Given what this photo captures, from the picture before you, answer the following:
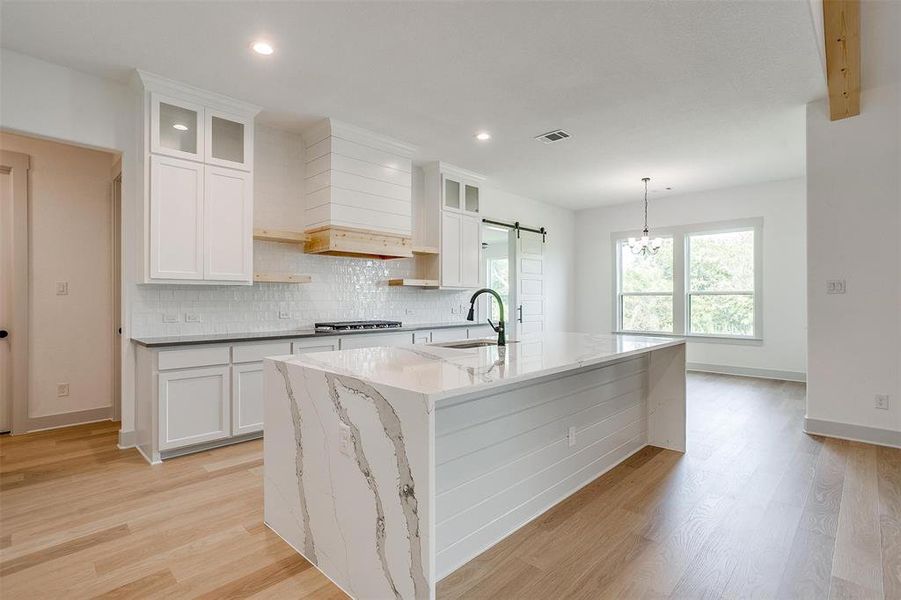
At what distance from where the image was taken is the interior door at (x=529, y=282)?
711 centimetres

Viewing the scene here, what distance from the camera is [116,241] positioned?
4.44 m

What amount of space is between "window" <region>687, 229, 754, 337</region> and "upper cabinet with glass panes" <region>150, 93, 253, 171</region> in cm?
→ 647

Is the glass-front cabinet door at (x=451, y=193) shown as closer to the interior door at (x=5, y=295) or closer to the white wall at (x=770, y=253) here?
the white wall at (x=770, y=253)

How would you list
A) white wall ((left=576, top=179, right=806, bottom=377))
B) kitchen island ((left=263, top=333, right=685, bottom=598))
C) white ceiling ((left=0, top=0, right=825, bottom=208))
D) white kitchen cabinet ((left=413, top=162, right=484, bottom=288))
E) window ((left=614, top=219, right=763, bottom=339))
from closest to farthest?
kitchen island ((left=263, top=333, right=685, bottom=598)) < white ceiling ((left=0, top=0, right=825, bottom=208)) < white kitchen cabinet ((left=413, top=162, right=484, bottom=288)) < white wall ((left=576, top=179, right=806, bottom=377)) < window ((left=614, top=219, right=763, bottom=339))

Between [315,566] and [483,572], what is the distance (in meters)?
0.72

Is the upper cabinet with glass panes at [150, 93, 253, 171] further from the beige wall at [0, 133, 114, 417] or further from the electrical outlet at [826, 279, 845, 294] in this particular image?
the electrical outlet at [826, 279, 845, 294]

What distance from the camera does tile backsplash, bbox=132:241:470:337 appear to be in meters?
3.72

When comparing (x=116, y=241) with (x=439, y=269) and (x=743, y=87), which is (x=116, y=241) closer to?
(x=439, y=269)

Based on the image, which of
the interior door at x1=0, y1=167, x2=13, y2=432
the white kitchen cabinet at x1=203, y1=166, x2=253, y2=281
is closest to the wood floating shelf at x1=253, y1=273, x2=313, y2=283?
the white kitchen cabinet at x1=203, y1=166, x2=253, y2=281

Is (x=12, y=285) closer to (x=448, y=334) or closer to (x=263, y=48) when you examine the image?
(x=263, y=48)

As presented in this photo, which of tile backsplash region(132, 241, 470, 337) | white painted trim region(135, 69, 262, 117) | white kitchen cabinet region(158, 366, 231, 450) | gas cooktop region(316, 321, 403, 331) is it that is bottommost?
white kitchen cabinet region(158, 366, 231, 450)

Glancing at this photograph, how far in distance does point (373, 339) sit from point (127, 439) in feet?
6.95

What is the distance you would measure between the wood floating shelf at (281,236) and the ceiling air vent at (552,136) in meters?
2.50

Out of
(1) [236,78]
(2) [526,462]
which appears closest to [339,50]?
(1) [236,78]
